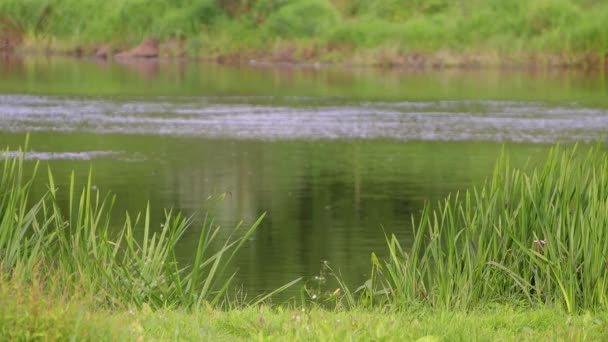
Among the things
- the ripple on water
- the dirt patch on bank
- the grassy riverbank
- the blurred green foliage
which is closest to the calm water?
the ripple on water

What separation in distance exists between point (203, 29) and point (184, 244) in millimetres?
46337

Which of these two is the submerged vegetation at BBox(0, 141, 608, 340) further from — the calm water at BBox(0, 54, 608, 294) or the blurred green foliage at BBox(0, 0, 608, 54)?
the blurred green foliage at BBox(0, 0, 608, 54)

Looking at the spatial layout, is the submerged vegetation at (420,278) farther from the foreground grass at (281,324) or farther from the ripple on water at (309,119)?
the ripple on water at (309,119)

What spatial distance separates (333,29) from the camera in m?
55.7

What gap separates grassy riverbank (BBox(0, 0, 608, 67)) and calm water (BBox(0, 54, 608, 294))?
666 cm

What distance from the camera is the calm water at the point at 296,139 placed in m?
15.0

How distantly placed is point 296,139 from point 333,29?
104ft

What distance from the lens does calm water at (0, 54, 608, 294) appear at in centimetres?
1495

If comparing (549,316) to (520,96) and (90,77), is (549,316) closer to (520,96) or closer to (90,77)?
(520,96)

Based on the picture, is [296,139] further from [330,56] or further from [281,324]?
[330,56]

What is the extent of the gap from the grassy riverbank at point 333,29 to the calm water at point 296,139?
6.66m

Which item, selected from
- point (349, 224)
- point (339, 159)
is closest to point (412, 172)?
point (339, 159)

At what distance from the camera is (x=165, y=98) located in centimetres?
3475

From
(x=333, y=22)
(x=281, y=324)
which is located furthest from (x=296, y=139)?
(x=333, y=22)
